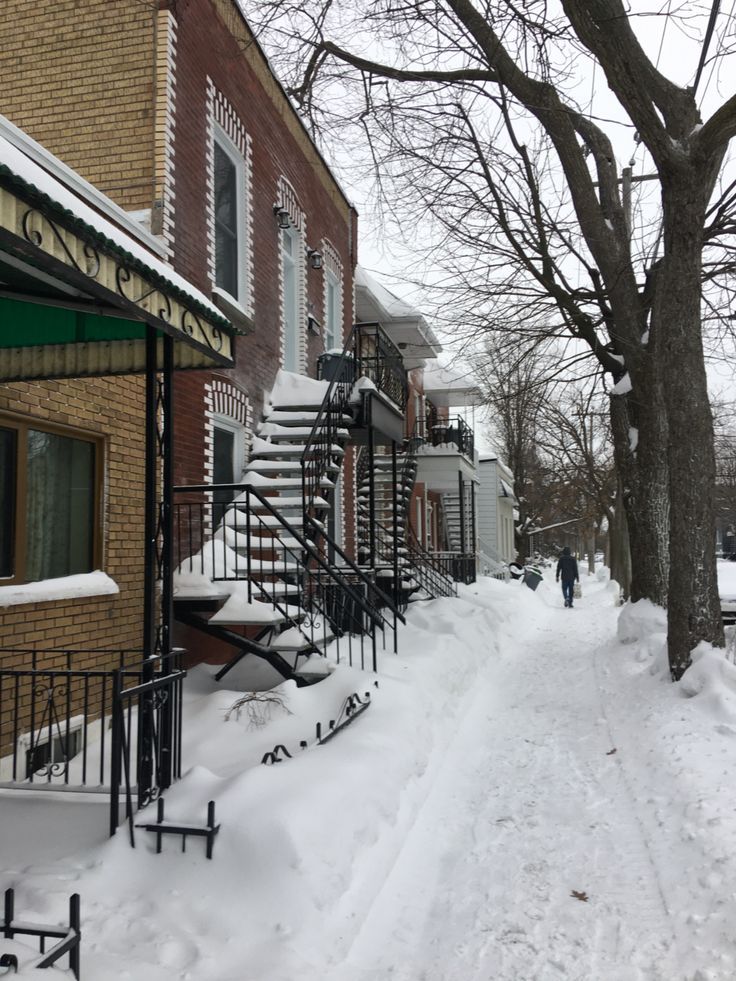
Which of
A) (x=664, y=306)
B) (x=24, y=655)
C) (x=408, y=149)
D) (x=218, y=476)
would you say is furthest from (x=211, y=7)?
(x=24, y=655)

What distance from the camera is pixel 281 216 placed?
11.7m

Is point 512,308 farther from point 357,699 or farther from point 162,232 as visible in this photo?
point 357,699

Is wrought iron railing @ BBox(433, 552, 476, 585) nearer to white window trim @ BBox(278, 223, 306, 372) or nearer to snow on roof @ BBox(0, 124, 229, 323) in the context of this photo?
white window trim @ BBox(278, 223, 306, 372)

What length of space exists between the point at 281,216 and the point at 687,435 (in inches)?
266

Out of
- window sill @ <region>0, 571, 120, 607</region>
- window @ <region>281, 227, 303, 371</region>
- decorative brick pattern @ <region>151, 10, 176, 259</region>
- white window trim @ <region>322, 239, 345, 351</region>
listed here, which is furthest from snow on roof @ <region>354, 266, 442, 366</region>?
window sill @ <region>0, 571, 120, 607</region>

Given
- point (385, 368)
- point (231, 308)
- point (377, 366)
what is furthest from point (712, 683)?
point (385, 368)

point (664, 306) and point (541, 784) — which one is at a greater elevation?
point (664, 306)

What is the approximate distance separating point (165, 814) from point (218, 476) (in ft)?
19.4

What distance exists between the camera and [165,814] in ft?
13.6

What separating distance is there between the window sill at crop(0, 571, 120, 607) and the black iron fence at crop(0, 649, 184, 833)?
1.22 feet

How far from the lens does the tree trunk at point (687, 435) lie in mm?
7977

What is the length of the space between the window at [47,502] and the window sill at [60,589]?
0.15 m

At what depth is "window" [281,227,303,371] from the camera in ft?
41.6

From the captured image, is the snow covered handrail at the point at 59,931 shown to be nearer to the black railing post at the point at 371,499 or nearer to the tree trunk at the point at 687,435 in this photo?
the tree trunk at the point at 687,435
